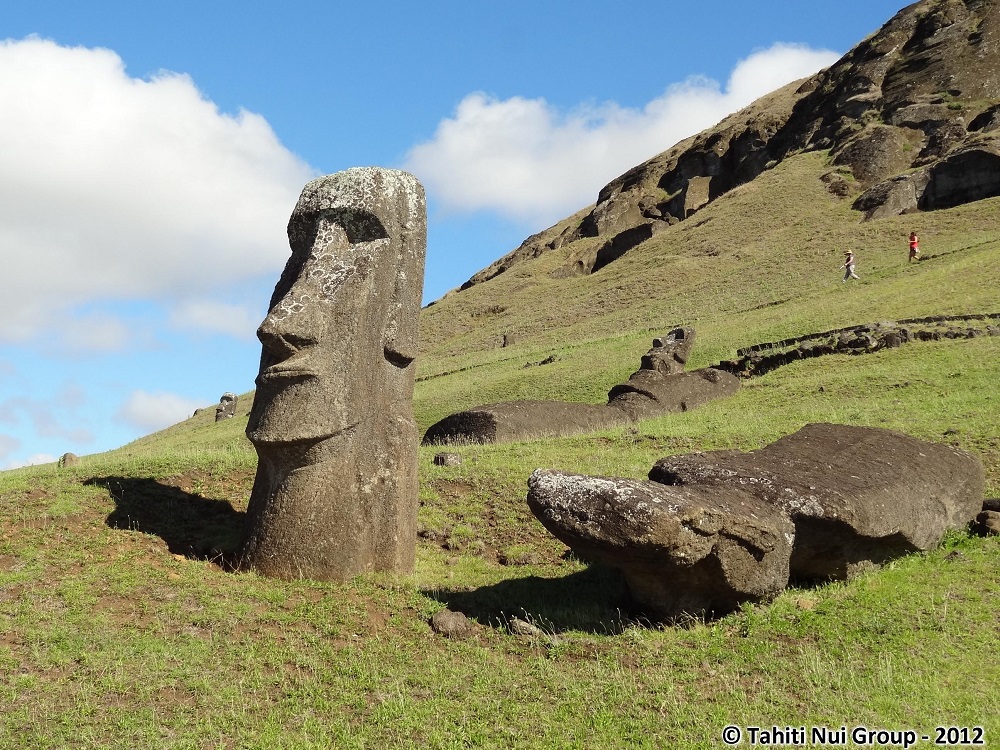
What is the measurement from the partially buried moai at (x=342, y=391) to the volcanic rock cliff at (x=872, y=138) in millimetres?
57392

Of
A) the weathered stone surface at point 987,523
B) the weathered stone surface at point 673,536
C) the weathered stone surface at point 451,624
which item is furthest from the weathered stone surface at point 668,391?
the weathered stone surface at point 451,624

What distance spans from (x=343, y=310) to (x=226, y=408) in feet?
119

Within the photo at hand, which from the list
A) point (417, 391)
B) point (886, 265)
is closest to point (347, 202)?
point (417, 391)

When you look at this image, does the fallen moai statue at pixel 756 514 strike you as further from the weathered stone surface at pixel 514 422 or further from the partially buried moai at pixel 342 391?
the weathered stone surface at pixel 514 422

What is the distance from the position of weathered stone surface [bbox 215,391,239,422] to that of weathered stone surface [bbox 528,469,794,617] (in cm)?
3607

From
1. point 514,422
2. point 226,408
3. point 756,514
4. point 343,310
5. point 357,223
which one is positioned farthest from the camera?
point 226,408

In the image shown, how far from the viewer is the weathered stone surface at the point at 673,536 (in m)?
7.88

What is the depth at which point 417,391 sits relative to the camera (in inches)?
1489

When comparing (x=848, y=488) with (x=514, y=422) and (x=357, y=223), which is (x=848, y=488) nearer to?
(x=357, y=223)

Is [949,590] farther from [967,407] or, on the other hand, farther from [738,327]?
[738,327]

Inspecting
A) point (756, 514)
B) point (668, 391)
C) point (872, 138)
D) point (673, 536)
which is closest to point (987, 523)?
point (756, 514)

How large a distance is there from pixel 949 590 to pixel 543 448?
9.33 meters

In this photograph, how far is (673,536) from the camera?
782cm

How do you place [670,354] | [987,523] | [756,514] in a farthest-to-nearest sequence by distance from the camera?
1. [670,354]
2. [987,523]
3. [756,514]
